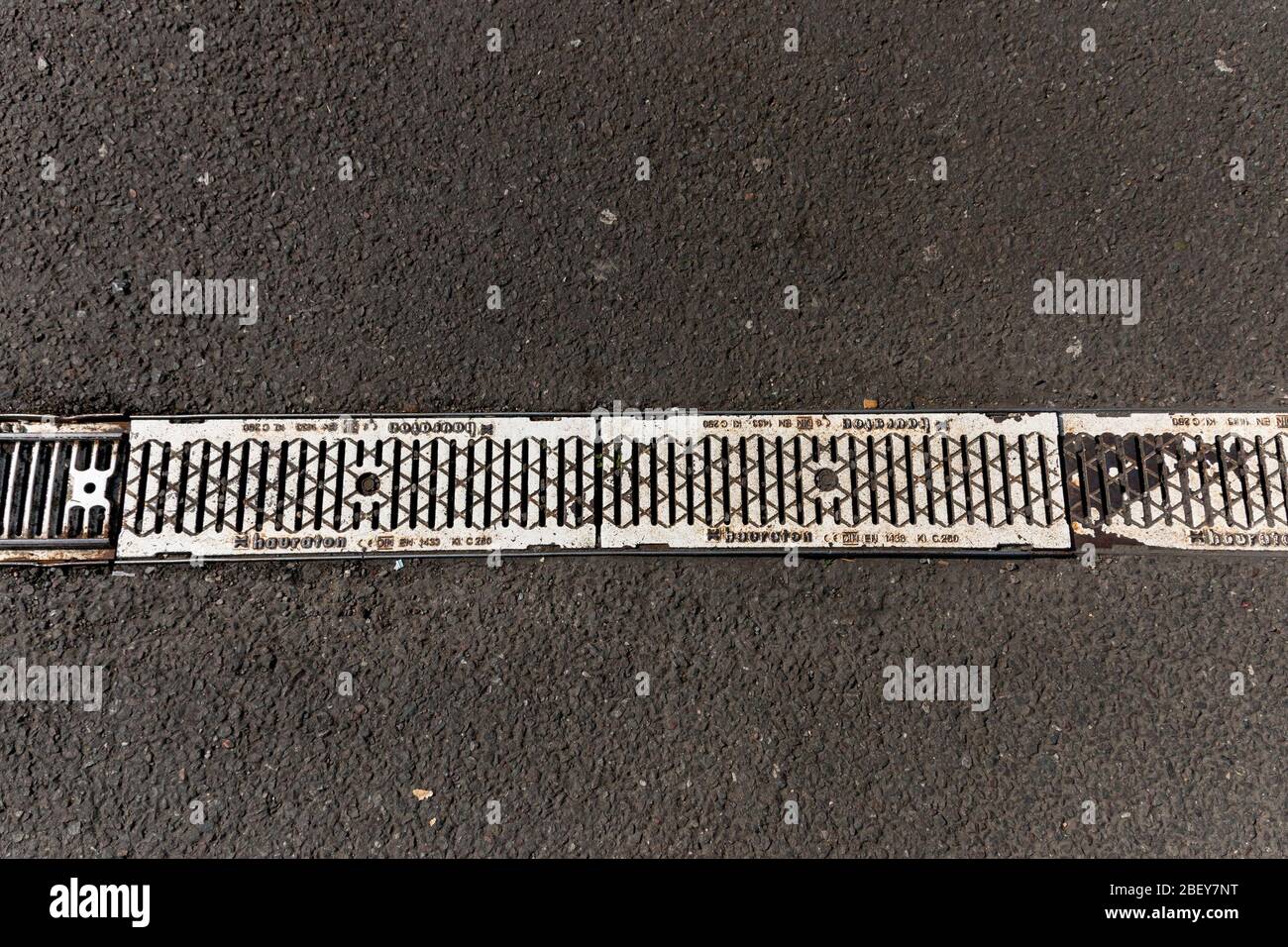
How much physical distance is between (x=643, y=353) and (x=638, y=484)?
0.45 m

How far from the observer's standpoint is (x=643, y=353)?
2492 mm

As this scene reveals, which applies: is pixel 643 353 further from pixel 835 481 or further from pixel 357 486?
pixel 357 486

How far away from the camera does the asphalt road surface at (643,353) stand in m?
2.24

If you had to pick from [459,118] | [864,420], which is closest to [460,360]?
[459,118]

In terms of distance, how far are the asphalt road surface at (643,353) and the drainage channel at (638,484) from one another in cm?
8

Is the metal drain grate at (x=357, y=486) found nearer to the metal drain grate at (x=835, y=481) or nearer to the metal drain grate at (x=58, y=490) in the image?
the metal drain grate at (x=58, y=490)

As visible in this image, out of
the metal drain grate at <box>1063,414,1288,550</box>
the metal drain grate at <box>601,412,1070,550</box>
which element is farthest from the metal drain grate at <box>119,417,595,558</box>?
the metal drain grate at <box>1063,414,1288,550</box>

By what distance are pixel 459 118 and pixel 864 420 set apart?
69.9 inches

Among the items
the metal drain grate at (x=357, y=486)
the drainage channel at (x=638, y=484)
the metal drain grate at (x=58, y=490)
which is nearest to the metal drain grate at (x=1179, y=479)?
the drainage channel at (x=638, y=484)

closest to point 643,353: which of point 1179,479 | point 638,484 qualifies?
point 638,484

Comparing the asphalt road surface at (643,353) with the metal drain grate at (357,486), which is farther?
the metal drain grate at (357,486)

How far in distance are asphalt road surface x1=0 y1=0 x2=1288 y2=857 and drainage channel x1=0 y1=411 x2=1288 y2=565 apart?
8 centimetres

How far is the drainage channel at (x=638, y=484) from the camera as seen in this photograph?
7.80 ft

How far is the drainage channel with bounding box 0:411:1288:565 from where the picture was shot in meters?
2.38
